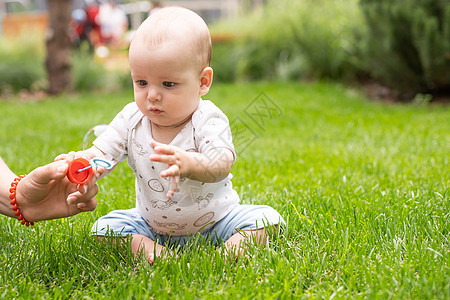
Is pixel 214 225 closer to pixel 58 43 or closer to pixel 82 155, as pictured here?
pixel 82 155

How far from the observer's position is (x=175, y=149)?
5.27ft

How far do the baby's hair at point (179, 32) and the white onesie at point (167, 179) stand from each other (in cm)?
24

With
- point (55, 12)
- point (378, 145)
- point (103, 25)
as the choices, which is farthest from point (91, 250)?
point (103, 25)

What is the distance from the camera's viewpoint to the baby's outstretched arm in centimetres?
158

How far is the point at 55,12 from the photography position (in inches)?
341

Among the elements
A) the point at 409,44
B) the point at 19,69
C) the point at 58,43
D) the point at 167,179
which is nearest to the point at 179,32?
the point at 167,179

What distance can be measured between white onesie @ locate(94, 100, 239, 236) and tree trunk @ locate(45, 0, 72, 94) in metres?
7.25

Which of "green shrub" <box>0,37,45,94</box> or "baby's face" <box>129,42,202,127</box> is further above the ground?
"baby's face" <box>129,42,202,127</box>


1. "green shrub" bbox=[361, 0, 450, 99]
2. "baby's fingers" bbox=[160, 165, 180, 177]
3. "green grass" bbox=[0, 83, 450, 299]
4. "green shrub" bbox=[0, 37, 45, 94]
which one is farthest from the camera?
"green shrub" bbox=[0, 37, 45, 94]

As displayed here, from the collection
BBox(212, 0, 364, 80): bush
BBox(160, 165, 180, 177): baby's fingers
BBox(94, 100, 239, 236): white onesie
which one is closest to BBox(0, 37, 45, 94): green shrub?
BBox(212, 0, 364, 80): bush

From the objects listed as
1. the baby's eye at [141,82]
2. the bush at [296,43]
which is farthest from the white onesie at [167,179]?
the bush at [296,43]

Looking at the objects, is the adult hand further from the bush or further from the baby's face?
the bush

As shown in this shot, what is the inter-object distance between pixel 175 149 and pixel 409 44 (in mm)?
5444

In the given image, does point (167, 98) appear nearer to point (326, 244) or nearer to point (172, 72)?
point (172, 72)
